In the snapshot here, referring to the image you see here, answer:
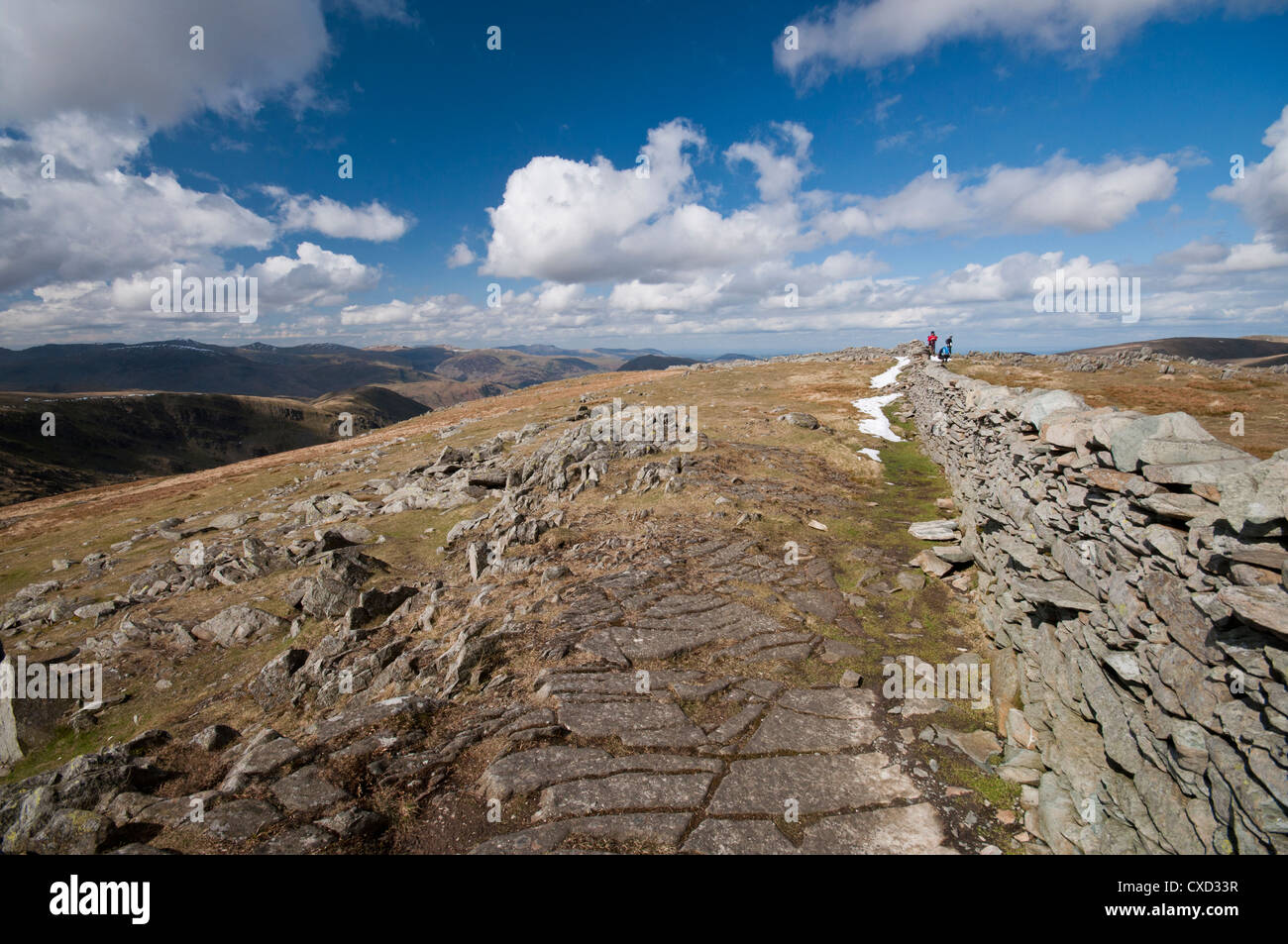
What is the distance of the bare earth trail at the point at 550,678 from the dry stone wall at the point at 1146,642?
1.09 m

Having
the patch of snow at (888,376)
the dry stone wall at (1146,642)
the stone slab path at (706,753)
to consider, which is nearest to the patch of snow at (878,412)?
the patch of snow at (888,376)

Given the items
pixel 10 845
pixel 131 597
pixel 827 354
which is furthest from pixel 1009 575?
pixel 827 354

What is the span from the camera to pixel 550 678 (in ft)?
34.0

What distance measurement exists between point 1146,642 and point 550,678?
9.35m

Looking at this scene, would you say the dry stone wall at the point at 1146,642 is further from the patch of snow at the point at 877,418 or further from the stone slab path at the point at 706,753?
the patch of snow at the point at 877,418

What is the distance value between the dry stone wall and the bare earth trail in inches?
43.0

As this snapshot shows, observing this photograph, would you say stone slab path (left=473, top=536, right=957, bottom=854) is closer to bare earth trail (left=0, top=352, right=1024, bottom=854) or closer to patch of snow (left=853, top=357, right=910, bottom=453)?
bare earth trail (left=0, top=352, right=1024, bottom=854)

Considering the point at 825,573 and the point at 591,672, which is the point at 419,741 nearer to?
the point at 591,672

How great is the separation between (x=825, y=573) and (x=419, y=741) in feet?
37.0

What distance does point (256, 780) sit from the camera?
8.04 m

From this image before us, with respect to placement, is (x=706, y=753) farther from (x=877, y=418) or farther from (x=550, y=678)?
(x=877, y=418)

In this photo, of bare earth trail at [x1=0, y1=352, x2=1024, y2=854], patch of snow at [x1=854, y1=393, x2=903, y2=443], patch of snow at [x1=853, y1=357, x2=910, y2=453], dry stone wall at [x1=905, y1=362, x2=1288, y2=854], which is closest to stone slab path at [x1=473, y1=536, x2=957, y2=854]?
bare earth trail at [x1=0, y1=352, x2=1024, y2=854]

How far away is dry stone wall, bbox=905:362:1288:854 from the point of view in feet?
16.3

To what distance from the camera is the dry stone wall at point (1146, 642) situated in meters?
4.98
